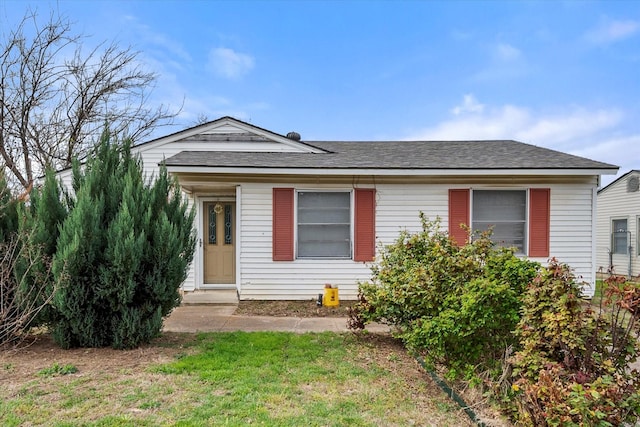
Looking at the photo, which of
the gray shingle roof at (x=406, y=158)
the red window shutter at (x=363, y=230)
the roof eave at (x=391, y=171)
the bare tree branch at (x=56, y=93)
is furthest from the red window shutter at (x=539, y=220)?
the bare tree branch at (x=56, y=93)

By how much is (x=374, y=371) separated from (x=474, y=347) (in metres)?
1.14

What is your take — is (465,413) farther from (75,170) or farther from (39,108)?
(39,108)

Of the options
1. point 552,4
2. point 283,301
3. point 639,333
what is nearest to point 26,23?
point 283,301

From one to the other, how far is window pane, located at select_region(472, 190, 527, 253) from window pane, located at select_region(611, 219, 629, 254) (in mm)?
9068

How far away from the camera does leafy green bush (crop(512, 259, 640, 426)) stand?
7.18ft

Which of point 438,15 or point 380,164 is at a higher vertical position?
point 438,15

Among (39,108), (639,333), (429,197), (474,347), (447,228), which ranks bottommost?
(474,347)

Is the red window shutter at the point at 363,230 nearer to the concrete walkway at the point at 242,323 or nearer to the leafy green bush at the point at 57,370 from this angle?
the concrete walkway at the point at 242,323

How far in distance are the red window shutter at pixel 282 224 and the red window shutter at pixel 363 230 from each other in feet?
4.80

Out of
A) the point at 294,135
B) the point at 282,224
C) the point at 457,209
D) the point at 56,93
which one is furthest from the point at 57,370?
the point at 56,93

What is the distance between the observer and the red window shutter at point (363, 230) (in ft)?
25.0

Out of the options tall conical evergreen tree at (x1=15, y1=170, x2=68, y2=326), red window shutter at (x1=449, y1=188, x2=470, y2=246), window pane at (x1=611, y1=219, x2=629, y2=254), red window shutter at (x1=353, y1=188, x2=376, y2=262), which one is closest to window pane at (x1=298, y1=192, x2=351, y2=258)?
red window shutter at (x1=353, y1=188, x2=376, y2=262)

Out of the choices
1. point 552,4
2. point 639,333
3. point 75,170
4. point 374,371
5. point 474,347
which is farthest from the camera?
point 552,4

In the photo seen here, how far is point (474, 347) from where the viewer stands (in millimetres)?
3430
